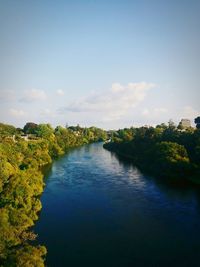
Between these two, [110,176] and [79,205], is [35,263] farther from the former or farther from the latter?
[110,176]

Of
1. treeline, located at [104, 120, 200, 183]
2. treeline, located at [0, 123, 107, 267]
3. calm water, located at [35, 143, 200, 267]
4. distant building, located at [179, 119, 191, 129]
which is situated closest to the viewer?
treeline, located at [0, 123, 107, 267]

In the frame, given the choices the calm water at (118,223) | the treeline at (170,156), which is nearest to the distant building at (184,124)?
the treeline at (170,156)

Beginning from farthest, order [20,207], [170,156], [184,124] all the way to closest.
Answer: [184,124] < [170,156] < [20,207]

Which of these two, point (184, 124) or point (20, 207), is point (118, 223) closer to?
point (20, 207)

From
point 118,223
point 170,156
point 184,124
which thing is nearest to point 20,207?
point 118,223

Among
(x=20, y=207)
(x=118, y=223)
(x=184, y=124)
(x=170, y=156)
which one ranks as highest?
(x=184, y=124)

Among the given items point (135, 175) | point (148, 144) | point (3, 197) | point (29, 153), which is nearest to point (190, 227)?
point (3, 197)

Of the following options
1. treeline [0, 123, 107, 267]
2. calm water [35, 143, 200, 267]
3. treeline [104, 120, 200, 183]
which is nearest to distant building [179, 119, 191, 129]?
treeline [104, 120, 200, 183]

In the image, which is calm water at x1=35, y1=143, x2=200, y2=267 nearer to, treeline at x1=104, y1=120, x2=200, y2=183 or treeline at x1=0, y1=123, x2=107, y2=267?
treeline at x1=0, y1=123, x2=107, y2=267

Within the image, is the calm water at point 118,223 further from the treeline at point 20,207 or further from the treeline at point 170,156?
the treeline at point 170,156
